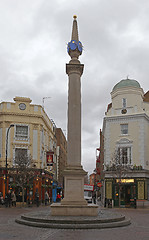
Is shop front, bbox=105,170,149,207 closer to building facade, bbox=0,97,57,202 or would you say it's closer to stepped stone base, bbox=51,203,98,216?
building facade, bbox=0,97,57,202

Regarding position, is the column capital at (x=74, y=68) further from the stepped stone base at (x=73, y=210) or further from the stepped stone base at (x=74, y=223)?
the stepped stone base at (x=74, y=223)

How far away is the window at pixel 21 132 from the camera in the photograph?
45.6m

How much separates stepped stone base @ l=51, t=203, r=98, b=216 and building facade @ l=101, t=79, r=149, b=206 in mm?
21510

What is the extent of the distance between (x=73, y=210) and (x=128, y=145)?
26.5 meters

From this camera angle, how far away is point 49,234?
13.2 meters

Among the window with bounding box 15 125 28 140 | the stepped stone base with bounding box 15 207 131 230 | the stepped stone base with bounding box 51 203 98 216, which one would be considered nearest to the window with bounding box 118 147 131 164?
the window with bounding box 15 125 28 140

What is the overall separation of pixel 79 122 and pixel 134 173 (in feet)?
77.9

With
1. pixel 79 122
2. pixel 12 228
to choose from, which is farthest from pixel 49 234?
pixel 79 122

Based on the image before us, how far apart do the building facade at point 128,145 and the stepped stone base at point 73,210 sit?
847 inches

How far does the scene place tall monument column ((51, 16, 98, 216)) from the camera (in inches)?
709

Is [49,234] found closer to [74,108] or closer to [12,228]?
[12,228]

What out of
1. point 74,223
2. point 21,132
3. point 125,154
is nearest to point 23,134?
point 21,132

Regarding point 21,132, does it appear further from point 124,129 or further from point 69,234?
point 69,234

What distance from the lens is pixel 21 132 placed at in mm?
46062
